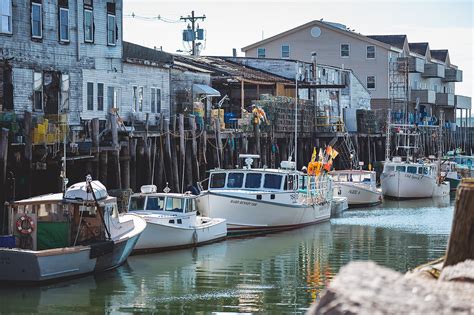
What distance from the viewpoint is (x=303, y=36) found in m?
86.4

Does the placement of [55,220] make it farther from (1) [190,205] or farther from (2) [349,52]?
(2) [349,52]

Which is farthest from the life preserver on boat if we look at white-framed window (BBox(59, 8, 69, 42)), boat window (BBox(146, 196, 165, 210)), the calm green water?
white-framed window (BBox(59, 8, 69, 42))

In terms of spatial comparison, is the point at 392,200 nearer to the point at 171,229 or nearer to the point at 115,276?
the point at 171,229

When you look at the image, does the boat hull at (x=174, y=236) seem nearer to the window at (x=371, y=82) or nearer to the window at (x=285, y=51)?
the window at (x=285, y=51)

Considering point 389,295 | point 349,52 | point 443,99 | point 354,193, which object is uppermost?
point 349,52

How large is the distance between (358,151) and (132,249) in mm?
39743

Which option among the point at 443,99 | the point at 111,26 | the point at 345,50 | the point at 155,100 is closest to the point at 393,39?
the point at 345,50

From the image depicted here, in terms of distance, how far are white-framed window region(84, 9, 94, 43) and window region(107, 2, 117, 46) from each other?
1.23 meters

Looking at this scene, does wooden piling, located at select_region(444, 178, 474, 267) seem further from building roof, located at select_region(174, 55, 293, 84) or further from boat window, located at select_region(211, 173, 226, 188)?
building roof, located at select_region(174, 55, 293, 84)

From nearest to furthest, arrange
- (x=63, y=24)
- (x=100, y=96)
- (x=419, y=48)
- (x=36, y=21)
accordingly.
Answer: (x=36, y=21)
(x=63, y=24)
(x=100, y=96)
(x=419, y=48)

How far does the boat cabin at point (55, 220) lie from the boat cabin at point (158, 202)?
5272mm

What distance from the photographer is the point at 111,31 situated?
38.8m

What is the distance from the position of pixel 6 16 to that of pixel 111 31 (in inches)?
275

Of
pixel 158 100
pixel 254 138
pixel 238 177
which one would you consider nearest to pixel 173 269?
pixel 238 177
